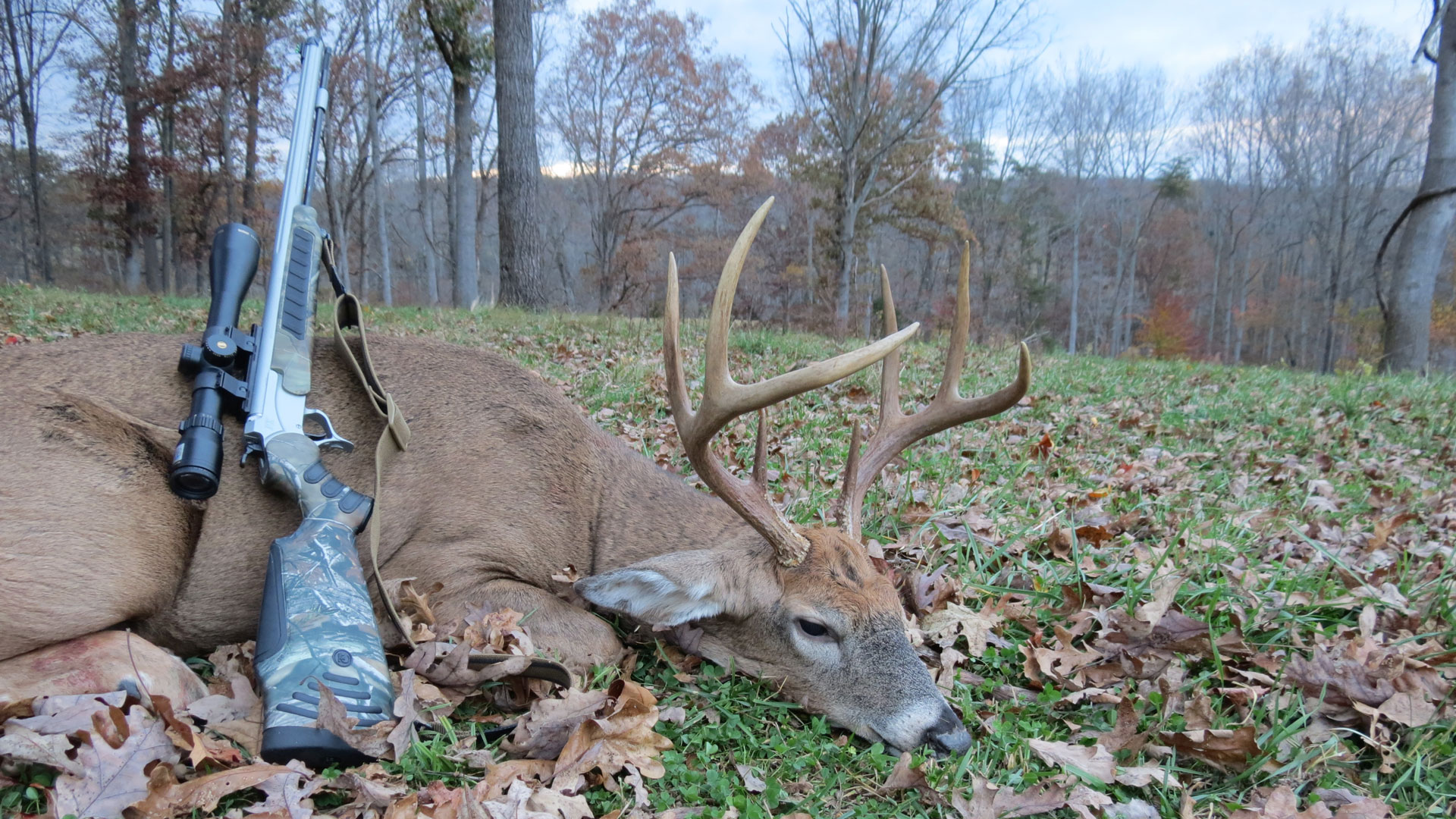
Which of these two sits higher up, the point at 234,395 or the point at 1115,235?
the point at 1115,235

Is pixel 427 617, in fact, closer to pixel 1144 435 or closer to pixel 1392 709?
pixel 1392 709

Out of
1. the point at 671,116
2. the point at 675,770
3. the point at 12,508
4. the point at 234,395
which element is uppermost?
the point at 671,116

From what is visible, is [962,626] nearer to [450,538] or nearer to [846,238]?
[450,538]

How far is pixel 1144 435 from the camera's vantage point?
6.88 metres

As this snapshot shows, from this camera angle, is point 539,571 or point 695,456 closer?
point 695,456

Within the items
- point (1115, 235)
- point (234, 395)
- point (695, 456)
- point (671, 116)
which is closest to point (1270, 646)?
point (695, 456)

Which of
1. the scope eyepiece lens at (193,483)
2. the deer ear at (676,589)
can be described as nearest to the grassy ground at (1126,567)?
the deer ear at (676,589)

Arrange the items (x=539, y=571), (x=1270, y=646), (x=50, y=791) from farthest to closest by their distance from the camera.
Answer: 1. (x=539, y=571)
2. (x=1270, y=646)
3. (x=50, y=791)

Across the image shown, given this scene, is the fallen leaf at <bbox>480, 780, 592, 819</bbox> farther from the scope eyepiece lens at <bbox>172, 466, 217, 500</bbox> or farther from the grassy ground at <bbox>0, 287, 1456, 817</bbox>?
the scope eyepiece lens at <bbox>172, 466, 217, 500</bbox>

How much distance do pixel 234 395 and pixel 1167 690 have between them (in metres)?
3.64

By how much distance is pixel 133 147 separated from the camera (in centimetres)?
2816

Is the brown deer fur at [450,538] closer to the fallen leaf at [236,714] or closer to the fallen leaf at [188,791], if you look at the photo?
the fallen leaf at [236,714]

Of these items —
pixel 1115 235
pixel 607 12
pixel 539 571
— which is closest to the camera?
pixel 539 571

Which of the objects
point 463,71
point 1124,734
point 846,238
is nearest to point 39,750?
point 1124,734
